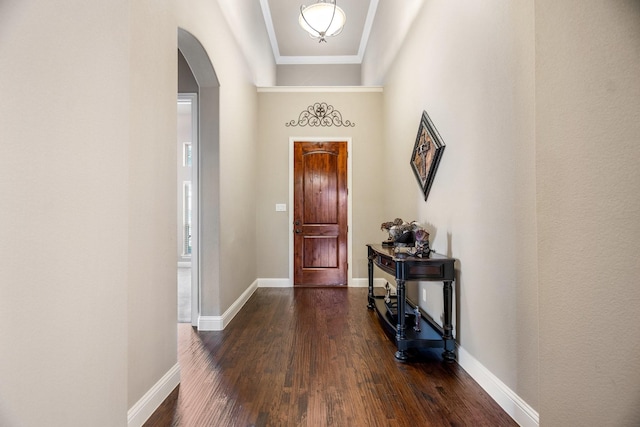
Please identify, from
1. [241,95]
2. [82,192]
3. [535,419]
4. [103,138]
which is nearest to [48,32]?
[103,138]

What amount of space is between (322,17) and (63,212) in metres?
3.68

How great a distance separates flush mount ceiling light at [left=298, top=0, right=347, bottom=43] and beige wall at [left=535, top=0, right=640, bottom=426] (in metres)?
2.96

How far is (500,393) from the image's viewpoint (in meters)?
1.88

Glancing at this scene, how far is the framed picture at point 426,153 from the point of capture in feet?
9.23

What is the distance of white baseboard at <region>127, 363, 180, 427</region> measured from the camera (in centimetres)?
165

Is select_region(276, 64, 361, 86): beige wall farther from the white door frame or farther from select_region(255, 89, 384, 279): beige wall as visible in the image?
the white door frame

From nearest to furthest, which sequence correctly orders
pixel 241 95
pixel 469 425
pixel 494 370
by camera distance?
pixel 469 425 → pixel 494 370 → pixel 241 95

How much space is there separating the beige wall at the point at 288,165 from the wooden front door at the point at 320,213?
6.0 inches

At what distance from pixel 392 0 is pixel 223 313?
166 inches

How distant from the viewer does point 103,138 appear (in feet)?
4.07

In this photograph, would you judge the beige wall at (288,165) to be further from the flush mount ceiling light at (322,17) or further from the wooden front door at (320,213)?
the flush mount ceiling light at (322,17)

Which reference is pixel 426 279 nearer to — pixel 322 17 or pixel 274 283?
pixel 274 283

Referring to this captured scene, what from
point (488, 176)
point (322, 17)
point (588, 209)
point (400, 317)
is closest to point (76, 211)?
point (588, 209)

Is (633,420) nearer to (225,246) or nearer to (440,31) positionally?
(440,31)
